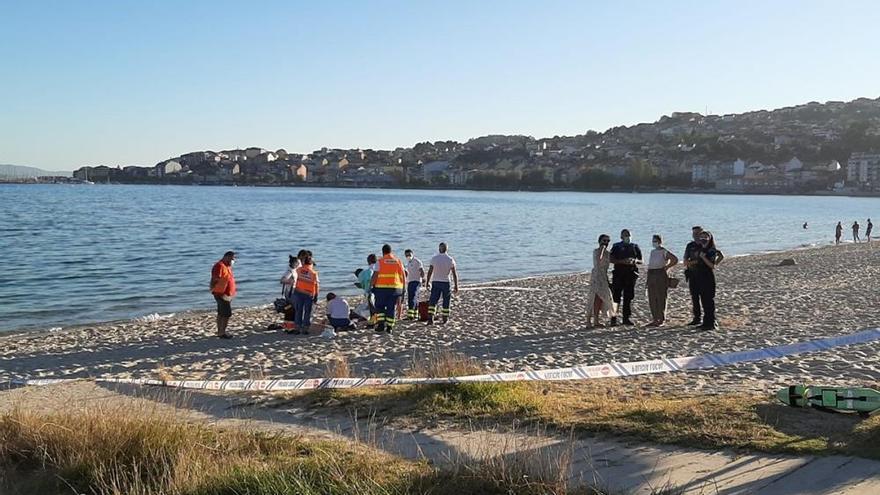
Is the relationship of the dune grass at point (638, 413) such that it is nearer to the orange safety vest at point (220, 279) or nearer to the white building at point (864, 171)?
the orange safety vest at point (220, 279)

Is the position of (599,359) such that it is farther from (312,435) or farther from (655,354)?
(312,435)

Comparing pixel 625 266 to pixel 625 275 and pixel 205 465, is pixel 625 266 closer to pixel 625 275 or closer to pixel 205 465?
pixel 625 275

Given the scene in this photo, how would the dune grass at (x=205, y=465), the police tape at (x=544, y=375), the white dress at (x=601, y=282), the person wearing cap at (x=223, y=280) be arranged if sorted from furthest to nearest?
the white dress at (x=601, y=282) < the person wearing cap at (x=223, y=280) < the police tape at (x=544, y=375) < the dune grass at (x=205, y=465)

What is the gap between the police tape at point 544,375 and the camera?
9.06 metres

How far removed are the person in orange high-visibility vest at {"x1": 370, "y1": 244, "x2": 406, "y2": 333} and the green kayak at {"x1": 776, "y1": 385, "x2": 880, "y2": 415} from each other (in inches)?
298

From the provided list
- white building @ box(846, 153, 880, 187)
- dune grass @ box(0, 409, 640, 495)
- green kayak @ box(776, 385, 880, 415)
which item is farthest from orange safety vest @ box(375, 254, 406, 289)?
white building @ box(846, 153, 880, 187)

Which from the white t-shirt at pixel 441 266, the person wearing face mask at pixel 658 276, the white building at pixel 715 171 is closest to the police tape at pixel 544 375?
the person wearing face mask at pixel 658 276

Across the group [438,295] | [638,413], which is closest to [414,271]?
[438,295]

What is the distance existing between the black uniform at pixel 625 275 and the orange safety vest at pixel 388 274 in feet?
11.2

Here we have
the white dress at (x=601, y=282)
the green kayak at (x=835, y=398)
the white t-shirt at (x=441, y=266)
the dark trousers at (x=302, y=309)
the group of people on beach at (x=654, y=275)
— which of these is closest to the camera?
the green kayak at (x=835, y=398)

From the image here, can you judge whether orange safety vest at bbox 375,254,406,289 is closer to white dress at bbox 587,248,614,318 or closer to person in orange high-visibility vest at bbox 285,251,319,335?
person in orange high-visibility vest at bbox 285,251,319,335

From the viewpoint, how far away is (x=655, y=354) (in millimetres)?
11984

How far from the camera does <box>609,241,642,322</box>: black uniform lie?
45.0ft

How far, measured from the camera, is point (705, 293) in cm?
1370
